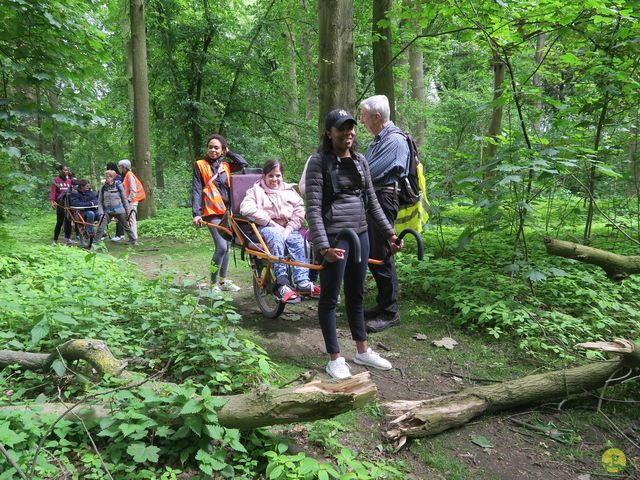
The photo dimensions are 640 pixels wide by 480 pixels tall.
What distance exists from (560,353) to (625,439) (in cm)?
100

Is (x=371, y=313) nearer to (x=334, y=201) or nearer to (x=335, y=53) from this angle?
(x=334, y=201)

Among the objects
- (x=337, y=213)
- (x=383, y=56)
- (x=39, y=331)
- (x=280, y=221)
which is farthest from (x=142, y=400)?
(x=383, y=56)

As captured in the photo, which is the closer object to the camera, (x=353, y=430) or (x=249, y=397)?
(x=249, y=397)

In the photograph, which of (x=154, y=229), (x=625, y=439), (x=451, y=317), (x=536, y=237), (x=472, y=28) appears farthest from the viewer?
(x=154, y=229)

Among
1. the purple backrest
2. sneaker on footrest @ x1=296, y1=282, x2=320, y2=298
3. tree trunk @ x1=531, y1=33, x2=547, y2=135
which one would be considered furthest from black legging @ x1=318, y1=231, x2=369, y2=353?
tree trunk @ x1=531, y1=33, x2=547, y2=135

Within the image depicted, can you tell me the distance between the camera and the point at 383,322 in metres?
4.74

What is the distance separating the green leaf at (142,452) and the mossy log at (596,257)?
12.7 feet

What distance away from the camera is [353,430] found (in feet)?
9.43

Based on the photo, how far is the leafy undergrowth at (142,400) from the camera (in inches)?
82.9

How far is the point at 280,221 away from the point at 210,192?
1258 millimetres

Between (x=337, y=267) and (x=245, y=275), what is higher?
(x=337, y=267)

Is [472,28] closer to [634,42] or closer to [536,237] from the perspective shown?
[634,42]

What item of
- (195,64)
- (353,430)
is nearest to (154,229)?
(195,64)

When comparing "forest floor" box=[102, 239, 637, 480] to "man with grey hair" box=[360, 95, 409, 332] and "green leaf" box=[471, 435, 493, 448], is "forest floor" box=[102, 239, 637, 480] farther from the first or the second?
"man with grey hair" box=[360, 95, 409, 332]
